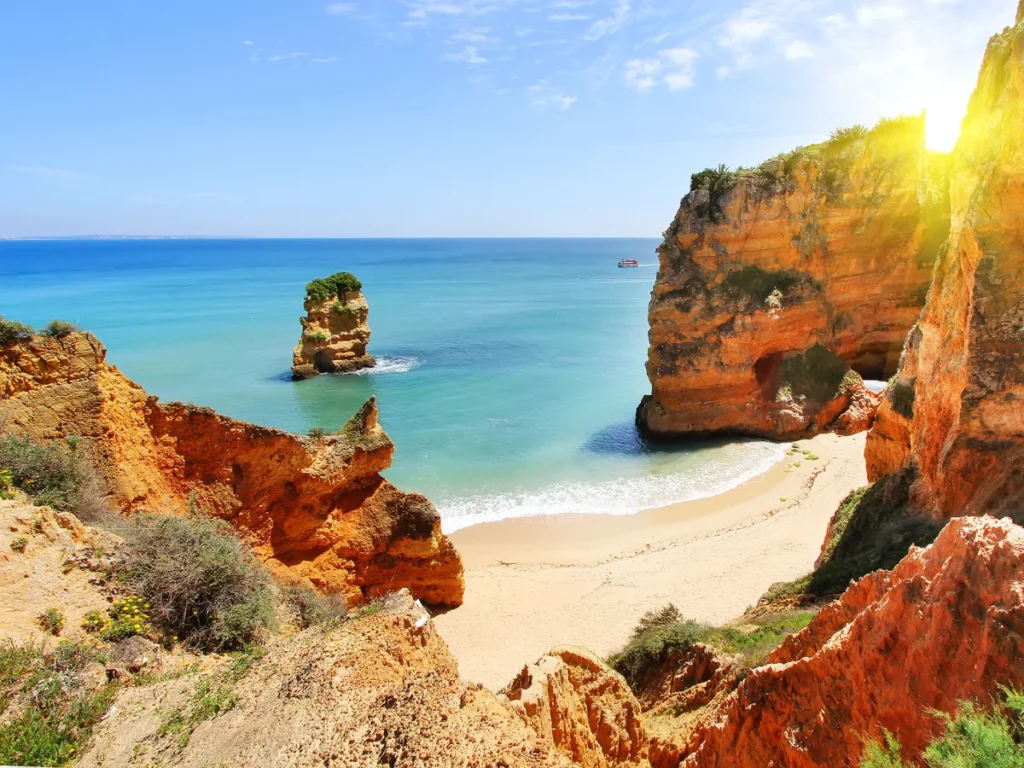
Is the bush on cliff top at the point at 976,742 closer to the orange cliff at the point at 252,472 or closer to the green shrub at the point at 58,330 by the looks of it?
the orange cliff at the point at 252,472

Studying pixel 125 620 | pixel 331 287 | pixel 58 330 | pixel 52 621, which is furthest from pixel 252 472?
pixel 331 287

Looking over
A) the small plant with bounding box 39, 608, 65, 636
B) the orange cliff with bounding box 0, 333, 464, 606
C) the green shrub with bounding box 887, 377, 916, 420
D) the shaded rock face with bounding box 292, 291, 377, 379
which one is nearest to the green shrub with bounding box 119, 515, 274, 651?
the small plant with bounding box 39, 608, 65, 636

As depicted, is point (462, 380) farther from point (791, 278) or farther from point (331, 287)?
point (791, 278)

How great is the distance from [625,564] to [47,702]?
14.3m

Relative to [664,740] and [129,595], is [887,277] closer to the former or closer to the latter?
[664,740]

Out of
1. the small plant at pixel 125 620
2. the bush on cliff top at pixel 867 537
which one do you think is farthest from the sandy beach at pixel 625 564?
the small plant at pixel 125 620

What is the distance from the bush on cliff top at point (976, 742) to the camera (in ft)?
11.7

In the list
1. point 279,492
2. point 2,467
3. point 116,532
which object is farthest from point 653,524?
point 2,467

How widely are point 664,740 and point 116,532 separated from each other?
26.1ft

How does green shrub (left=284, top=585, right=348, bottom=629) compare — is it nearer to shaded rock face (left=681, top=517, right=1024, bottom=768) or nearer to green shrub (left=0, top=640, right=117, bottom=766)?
green shrub (left=0, top=640, right=117, bottom=766)

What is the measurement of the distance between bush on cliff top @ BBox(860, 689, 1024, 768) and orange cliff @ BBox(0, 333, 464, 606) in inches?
373

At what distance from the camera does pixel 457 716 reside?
177 inches

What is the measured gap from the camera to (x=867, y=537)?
11.6 m

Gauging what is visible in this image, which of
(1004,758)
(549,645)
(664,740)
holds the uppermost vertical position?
(1004,758)
